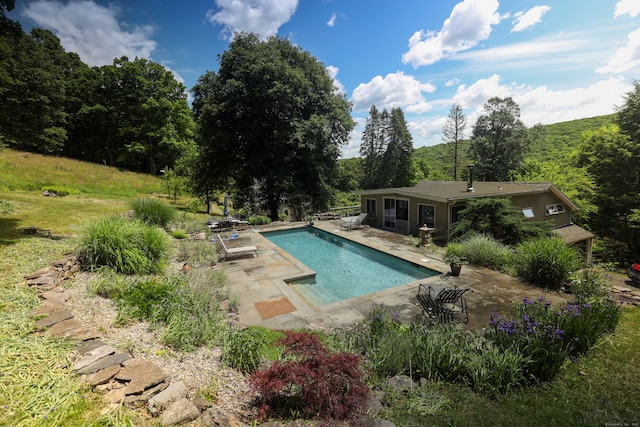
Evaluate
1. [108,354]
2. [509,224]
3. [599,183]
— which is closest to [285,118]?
[509,224]

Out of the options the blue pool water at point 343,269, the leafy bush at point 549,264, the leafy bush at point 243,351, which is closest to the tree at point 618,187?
the leafy bush at point 549,264

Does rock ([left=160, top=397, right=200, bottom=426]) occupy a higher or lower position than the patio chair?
higher

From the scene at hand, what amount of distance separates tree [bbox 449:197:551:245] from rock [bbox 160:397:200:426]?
436 inches

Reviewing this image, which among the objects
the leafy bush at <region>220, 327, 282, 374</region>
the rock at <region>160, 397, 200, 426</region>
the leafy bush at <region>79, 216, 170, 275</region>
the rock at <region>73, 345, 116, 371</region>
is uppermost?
the leafy bush at <region>79, 216, 170, 275</region>

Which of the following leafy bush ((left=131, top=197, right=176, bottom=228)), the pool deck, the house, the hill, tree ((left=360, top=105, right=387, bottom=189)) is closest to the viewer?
the pool deck

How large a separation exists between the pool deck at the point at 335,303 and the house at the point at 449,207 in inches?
140

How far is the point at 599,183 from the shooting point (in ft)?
62.7

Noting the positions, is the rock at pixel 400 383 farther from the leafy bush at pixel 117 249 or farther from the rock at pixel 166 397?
the leafy bush at pixel 117 249

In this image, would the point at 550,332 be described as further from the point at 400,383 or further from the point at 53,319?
the point at 53,319

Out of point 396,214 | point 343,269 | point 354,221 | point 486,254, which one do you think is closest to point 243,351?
A: point 343,269

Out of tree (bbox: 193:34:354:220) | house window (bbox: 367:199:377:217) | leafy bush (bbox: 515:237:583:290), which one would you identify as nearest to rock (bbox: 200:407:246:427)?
leafy bush (bbox: 515:237:583:290)

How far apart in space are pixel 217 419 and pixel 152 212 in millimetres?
10110

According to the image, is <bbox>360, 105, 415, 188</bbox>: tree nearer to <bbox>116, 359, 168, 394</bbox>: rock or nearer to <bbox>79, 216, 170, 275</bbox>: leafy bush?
<bbox>79, 216, 170, 275</bbox>: leafy bush

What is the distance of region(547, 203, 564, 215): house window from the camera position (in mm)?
14625
